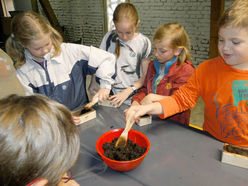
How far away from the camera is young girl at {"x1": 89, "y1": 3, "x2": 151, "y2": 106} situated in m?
1.75

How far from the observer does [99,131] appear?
1.19 metres

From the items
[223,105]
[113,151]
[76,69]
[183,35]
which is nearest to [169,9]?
[183,35]

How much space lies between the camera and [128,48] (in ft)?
6.13

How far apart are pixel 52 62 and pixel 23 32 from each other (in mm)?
267

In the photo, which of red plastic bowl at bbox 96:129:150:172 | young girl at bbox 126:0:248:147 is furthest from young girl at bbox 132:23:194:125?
red plastic bowl at bbox 96:129:150:172

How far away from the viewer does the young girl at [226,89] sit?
38.0 inches

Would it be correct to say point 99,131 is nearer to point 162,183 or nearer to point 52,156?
point 162,183

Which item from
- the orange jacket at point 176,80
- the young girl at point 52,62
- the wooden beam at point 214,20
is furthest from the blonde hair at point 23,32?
the wooden beam at point 214,20

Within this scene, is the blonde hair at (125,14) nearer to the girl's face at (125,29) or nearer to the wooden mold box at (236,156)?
the girl's face at (125,29)

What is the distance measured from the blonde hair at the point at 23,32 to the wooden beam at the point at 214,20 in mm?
2819

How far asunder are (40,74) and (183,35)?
3.50ft

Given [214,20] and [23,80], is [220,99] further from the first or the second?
[214,20]

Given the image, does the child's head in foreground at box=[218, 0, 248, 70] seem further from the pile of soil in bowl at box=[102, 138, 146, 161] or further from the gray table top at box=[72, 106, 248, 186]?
the pile of soil in bowl at box=[102, 138, 146, 161]

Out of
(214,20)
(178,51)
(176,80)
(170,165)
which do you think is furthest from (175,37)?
(214,20)
